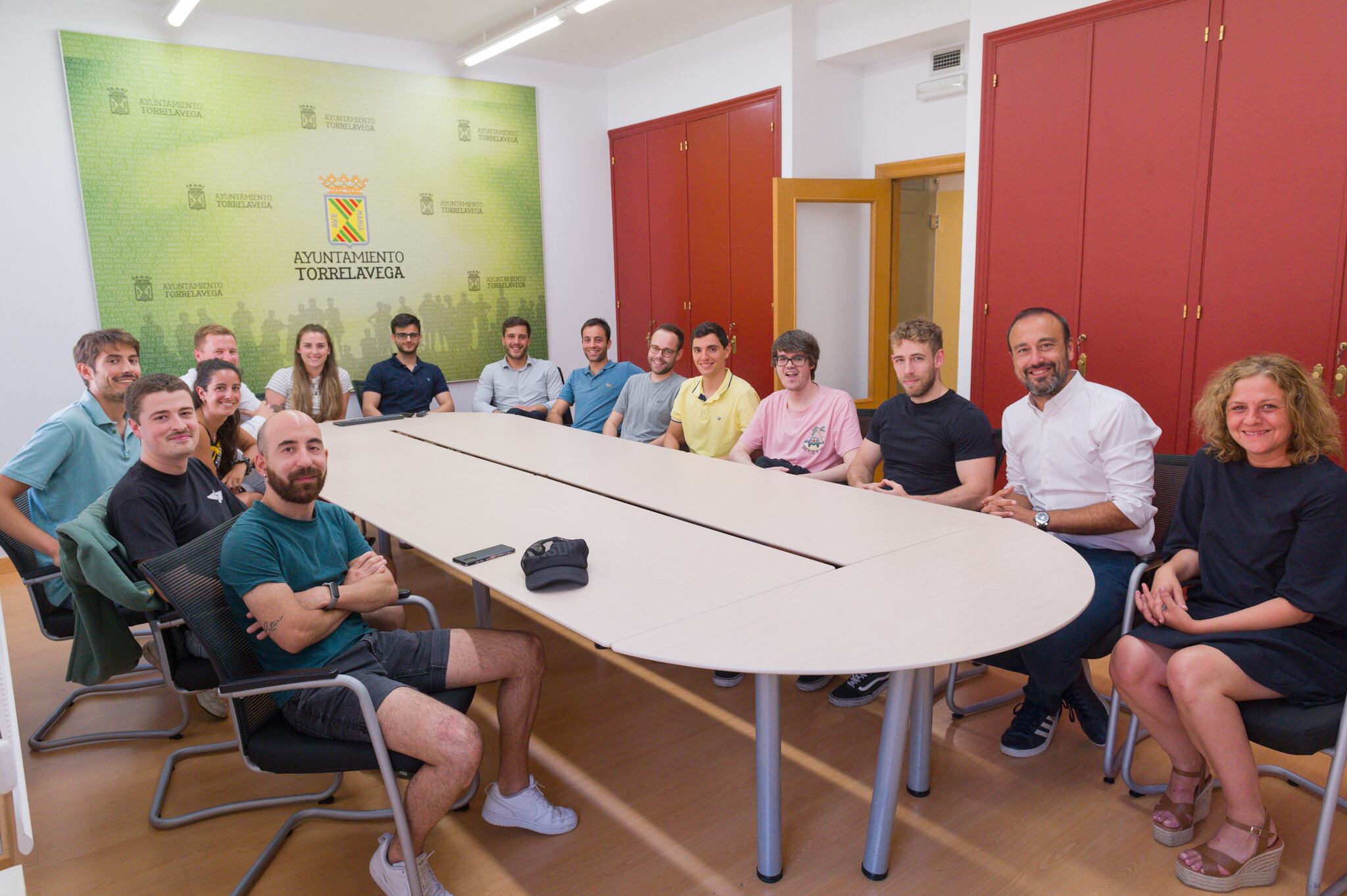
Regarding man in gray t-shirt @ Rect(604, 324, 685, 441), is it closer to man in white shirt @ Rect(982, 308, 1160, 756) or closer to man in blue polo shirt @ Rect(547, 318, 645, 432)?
man in blue polo shirt @ Rect(547, 318, 645, 432)

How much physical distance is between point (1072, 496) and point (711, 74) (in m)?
4.33

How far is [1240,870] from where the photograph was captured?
6.66 feet

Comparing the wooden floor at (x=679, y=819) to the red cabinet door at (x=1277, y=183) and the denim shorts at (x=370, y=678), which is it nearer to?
the denim shorts at (x=370, y=678)

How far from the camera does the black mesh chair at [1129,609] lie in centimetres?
240

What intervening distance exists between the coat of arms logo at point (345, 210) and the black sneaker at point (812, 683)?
4.36 m

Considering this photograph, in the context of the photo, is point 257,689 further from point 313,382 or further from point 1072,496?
point 313,382

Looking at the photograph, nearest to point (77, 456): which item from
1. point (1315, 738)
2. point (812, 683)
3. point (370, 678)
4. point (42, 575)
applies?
point (42, 575)

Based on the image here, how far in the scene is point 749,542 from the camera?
7.95ft

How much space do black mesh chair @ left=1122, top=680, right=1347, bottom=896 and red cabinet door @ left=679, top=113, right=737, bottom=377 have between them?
4.51 metres

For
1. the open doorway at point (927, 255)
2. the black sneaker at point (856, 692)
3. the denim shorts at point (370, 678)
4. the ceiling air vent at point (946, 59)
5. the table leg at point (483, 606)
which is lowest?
the black sneaker at point (856, 692)

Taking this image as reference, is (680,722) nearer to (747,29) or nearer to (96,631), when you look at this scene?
(96,631)

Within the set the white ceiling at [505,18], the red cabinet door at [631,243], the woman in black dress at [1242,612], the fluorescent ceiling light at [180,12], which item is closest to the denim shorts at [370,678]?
the woman in black dress at [1242,612]

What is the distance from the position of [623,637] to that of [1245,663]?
1419mm

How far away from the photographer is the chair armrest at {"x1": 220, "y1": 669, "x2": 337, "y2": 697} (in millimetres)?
1853
